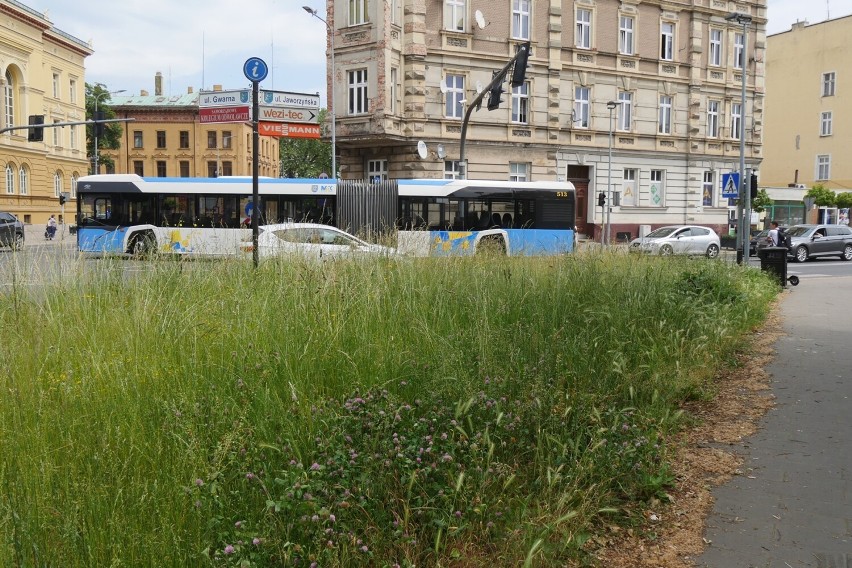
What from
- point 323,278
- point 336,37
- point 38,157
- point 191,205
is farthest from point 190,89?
point 323,278

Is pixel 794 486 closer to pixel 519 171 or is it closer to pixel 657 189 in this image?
pixel 519 171

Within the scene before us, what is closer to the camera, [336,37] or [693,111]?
[336,37]

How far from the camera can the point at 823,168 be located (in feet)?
218

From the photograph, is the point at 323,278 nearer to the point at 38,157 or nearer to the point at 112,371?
the point at 112,371

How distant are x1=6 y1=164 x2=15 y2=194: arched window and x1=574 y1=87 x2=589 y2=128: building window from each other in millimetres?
39122

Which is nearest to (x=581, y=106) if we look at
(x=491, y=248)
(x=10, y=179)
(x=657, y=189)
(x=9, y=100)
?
(x=657, y=189)

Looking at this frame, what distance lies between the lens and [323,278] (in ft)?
22.8

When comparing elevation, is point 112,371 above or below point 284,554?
above

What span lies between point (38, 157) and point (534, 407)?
61.1 meters

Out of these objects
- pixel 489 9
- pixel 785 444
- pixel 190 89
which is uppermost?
pixel 190 89

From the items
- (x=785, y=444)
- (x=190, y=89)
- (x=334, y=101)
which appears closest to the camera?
(x=785, y=444)

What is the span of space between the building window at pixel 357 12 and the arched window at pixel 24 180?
105 ft

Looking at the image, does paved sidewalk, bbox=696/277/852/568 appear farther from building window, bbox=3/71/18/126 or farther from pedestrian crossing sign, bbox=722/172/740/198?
building window, bbox=3/71/18/126

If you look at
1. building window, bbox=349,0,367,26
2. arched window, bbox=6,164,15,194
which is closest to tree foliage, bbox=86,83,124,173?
arched window, bbox=6,164,15,194
